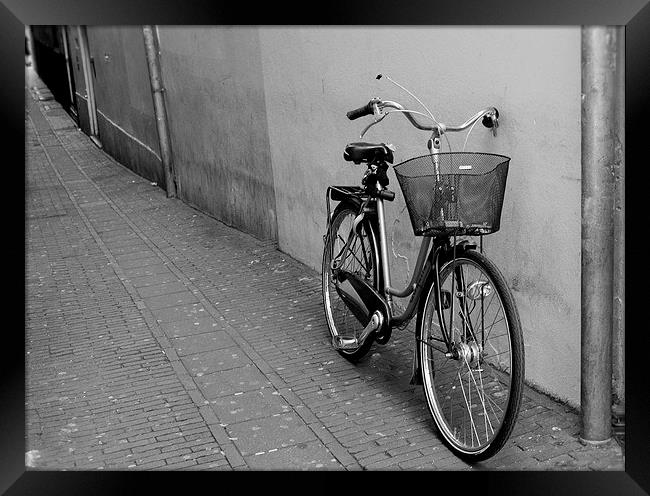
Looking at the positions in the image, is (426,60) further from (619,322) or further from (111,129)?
(111,129)

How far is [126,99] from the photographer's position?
15.1 metres

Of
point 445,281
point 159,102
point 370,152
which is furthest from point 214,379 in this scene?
point 159,102

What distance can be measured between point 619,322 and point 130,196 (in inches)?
374

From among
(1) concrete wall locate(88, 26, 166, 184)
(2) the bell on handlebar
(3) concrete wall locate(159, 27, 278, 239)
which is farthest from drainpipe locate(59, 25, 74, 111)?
(2) the bell on handlebar

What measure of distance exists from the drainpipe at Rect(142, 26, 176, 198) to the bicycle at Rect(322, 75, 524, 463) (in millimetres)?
6686

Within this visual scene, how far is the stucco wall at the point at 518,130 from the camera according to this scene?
14.5 feet

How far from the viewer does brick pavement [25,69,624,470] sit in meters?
4.47

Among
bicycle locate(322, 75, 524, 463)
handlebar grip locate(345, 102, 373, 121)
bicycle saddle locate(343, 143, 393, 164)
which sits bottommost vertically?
bicycle locate(322, 75, 524, 463)

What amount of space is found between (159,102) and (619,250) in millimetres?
8857

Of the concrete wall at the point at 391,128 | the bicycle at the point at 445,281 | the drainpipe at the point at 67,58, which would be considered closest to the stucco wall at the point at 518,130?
the concrete wall at the point at 391,128

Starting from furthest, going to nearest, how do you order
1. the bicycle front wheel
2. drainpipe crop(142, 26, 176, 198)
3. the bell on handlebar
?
drainpipe crop(142, 26, 176, 198) < the bell on handlebar < the bicycle front wheel

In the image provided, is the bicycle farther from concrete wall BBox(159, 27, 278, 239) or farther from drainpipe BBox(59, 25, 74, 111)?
drainpipe BBox(59, 25, 74, 111)

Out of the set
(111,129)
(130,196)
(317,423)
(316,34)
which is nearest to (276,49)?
(316,34)
